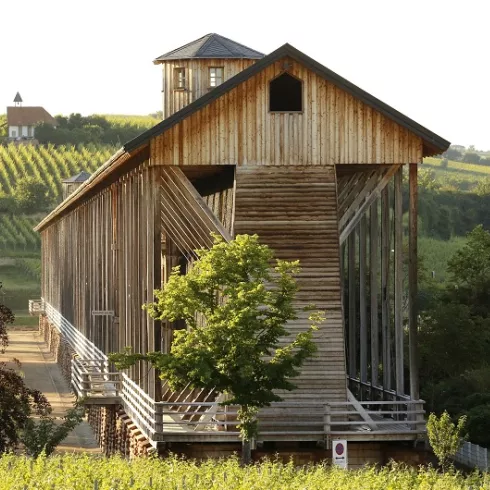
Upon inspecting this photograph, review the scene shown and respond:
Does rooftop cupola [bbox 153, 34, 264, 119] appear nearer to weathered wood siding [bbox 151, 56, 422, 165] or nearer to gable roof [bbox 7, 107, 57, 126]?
weathered wood siding [bbox 151, 56, 422, 165]

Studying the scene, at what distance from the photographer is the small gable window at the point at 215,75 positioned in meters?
44.1

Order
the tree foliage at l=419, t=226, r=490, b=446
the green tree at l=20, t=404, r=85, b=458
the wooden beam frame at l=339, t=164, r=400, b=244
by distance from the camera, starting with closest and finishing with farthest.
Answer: the green tree at l=20, t=404, r=85, b=458 < the wooden beam frame at l=339, t=164, r=400, b=244 < the tree foliage at l=419, t=226, r=490, b=446

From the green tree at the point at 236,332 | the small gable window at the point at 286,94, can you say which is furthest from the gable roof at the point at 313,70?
the green tree at the point at 236,332

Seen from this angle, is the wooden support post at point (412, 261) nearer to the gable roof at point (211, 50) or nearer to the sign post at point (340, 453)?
the sign post at point (340, 453)

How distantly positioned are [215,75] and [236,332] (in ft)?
56.2

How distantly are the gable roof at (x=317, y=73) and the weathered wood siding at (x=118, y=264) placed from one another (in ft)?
4.34

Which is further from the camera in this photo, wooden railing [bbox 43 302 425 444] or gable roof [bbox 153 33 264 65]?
gable roof [bbox 153 33 264 65]

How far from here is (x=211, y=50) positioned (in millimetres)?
44156

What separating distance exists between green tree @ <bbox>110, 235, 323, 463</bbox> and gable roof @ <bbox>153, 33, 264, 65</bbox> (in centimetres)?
1582

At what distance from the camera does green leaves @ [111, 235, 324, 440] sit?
28438 mm

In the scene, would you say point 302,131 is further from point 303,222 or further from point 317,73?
point 303,222

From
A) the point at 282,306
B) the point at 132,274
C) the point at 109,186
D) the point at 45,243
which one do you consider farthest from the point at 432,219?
the point at 282,306

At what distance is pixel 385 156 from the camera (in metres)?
33.5

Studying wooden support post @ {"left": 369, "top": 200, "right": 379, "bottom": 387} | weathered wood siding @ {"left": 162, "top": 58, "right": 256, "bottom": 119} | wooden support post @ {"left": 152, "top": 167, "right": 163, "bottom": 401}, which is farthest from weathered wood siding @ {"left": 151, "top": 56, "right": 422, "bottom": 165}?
weathered wood siding @ {"left": 162, "top": 58, "right": 256, "bottom": 119}
